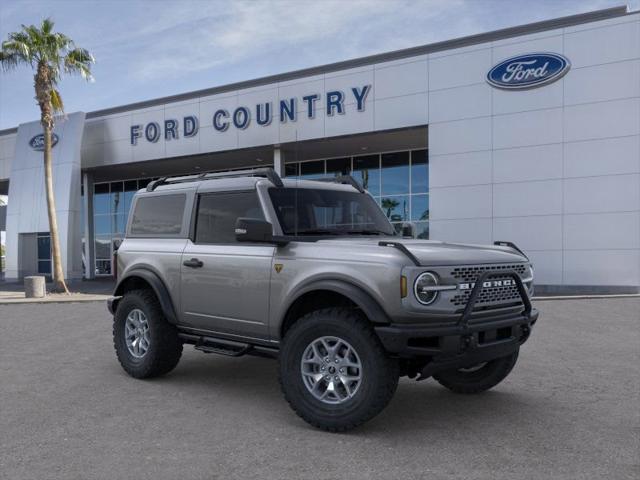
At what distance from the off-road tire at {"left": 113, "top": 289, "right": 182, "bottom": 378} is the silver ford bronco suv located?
12 mm

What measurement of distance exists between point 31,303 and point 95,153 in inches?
481

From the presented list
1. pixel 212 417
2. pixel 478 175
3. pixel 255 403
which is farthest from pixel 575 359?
pixel 478 175

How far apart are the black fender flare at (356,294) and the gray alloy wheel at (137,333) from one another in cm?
235

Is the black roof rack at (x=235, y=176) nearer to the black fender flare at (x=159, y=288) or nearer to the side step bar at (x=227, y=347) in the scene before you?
the black fender flare at (x=159, y=288)

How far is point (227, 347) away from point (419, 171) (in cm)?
1839

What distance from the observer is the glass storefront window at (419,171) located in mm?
22391

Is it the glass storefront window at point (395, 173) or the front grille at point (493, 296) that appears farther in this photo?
the glass storefront window at point (395, 173)

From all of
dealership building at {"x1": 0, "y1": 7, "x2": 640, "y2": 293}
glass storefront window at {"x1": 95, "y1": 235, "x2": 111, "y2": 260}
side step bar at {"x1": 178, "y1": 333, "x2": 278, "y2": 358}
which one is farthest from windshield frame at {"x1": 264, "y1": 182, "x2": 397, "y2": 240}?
glass storefront window at {"x1": 95, "y1": 235, "x2": 111, "y2": 260}

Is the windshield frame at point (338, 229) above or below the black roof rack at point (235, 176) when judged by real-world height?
below

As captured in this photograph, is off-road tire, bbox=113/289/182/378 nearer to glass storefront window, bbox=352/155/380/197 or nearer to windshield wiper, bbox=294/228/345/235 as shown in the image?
windshield wiper, bbox=294/228/345/235

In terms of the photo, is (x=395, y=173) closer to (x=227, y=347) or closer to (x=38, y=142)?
(x=38, y=142)

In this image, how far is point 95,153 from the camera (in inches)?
1052

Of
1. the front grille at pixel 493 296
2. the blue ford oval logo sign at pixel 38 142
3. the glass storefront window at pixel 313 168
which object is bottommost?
the front grille at pixel 493 296

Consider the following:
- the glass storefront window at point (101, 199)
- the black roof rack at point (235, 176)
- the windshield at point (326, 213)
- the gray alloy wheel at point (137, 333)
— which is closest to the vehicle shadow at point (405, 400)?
the gray alloy wheel at point (137, 333)
